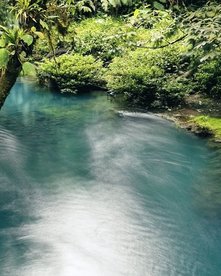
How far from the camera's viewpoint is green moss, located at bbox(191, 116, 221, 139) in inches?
314

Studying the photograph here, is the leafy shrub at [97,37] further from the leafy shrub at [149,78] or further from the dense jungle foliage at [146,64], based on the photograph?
the leafy shrub at [149,78]

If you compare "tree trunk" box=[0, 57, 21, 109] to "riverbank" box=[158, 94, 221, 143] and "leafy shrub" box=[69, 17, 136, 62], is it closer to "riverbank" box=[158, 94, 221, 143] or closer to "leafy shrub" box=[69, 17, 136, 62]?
"riverbank" box=[158, 94, 221, 143]

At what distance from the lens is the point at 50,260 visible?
4.59 metres

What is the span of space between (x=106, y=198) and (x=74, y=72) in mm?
5350

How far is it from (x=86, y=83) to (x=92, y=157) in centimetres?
401

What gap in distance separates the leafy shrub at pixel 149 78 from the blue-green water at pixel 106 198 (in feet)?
2.38

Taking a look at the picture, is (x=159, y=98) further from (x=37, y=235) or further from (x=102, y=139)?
(x=37, y=235)

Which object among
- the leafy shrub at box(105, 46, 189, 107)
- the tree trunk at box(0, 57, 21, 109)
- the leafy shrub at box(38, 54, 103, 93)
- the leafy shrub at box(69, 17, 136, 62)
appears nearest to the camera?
the tree trunk at box(0, 57, 21, 109)

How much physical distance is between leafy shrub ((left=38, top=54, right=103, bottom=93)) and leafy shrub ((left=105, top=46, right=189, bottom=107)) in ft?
2.02

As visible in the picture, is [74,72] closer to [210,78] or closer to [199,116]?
[210,78]

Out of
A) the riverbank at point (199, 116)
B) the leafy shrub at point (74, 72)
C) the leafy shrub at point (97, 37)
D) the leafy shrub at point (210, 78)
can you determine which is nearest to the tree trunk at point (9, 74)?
the riverbank at point (199, 116)

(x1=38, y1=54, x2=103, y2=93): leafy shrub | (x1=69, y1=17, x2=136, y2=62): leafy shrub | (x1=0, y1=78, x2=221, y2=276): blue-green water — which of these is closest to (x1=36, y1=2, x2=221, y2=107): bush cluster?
(x1=38, y1=54, x2=103, y2=93): leafy shrub

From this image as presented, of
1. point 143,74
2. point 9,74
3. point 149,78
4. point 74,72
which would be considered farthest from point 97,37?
point 9,74

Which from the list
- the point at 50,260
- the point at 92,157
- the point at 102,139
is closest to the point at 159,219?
the point at 50,260
